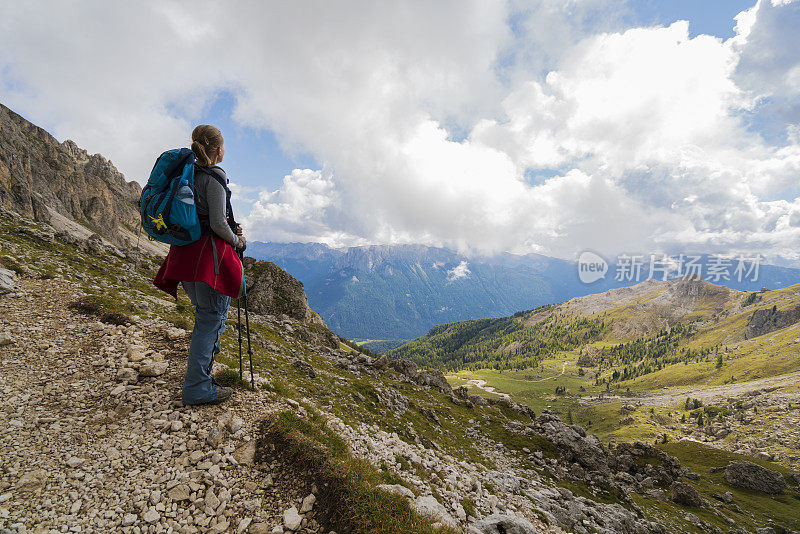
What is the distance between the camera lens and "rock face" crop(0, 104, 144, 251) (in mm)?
60812

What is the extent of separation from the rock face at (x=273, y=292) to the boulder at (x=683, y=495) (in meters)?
61.1

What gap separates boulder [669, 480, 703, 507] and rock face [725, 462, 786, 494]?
43315mm

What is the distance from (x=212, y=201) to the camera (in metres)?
6.80

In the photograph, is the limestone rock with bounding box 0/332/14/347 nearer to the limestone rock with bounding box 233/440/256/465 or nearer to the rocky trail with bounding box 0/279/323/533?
the rocky trail with bounding box 0/279/323/533

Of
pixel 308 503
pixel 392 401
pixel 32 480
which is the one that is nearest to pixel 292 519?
pixel 308 503

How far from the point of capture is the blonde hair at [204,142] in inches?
278

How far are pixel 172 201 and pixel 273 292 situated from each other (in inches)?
2091

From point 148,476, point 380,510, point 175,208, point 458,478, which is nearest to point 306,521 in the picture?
point 380,510

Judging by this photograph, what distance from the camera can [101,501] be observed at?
4945mm

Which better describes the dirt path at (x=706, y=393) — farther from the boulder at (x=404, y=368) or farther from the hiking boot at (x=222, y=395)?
the hiking boot at (x=222, y=395)

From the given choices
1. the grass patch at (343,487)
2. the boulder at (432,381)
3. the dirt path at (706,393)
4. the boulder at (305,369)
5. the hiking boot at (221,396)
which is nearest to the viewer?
the grass patch at (343,487)

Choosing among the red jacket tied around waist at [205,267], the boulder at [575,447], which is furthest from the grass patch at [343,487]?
the boulder at [575,447]

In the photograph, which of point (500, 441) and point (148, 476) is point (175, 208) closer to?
point (148, 476)

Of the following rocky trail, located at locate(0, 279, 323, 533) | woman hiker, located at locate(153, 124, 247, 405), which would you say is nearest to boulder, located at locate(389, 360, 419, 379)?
rocky trail, located at locate(0, 279, 323, 533)
